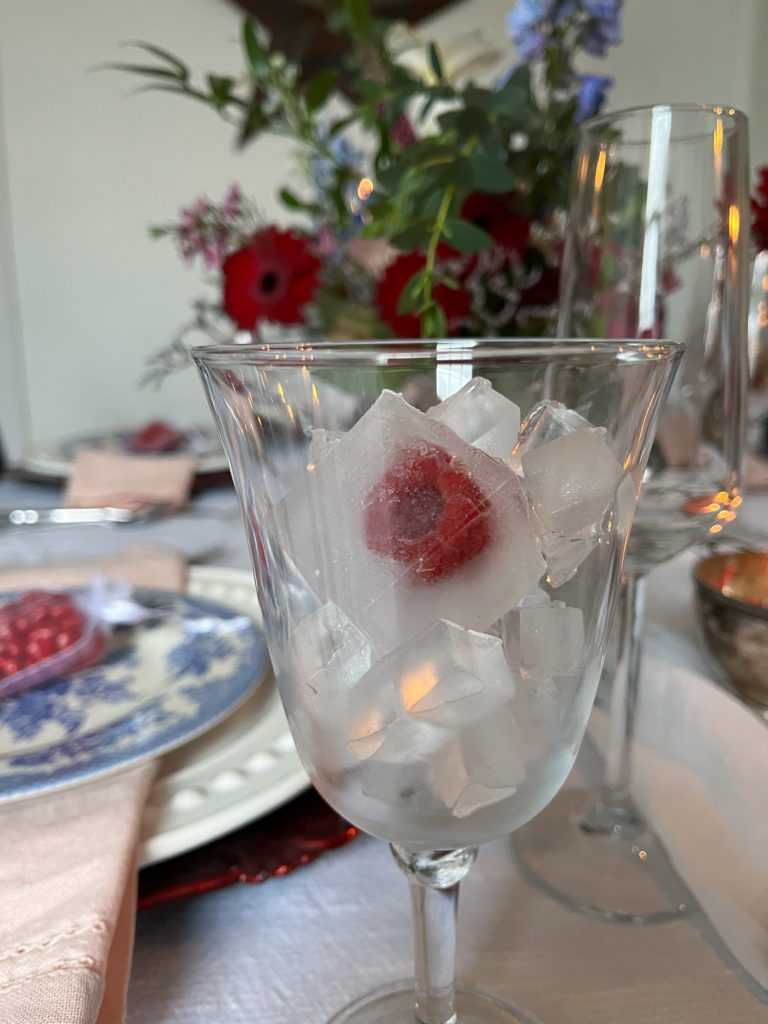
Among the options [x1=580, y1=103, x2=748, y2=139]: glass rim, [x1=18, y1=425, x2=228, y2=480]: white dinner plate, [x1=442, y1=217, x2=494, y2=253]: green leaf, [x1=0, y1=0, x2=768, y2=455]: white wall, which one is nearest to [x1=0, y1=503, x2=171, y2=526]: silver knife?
[x1=18, y1=425, x2=228, y2=480]: white dinner plate

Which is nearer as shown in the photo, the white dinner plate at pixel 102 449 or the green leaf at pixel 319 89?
the green leaf at pixel 319 89

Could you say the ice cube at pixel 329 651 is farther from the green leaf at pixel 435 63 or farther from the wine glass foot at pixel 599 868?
the green leaf at pixel 435 63

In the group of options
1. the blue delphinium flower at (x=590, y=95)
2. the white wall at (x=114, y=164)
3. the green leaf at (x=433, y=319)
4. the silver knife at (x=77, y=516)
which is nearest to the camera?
the green leaf at (x=433, y=319)

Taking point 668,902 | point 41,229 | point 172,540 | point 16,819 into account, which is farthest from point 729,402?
point 41,229

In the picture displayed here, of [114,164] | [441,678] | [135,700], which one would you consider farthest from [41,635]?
[114,164]

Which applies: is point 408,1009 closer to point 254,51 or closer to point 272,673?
point 272,673

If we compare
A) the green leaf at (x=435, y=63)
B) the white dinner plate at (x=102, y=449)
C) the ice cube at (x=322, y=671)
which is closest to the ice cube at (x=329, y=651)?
the ice cube at (x=322, y=671)

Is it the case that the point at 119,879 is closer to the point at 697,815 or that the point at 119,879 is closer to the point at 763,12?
the point at 697,815
